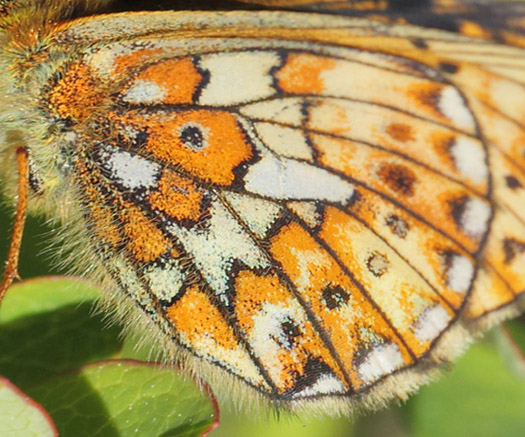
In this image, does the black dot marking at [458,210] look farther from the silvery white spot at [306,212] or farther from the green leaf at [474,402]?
the green leaf at [474,402]

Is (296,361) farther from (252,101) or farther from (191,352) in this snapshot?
(252,101)

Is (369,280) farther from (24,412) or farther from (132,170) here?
(24,412)

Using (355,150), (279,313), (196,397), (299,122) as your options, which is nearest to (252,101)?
(299,122)

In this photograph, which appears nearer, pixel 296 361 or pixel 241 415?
pixel 296 361

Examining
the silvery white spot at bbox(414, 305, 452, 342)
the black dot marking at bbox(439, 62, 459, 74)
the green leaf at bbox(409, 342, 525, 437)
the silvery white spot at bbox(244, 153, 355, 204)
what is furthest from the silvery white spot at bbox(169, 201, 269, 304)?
the green leaf at bbox(409, 342, 525, 437)

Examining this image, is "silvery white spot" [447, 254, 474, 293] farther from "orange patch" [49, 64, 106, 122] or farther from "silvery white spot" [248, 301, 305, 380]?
"orange patch" [49, 64, 106, 122]

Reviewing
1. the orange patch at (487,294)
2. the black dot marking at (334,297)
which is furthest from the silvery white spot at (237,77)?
the orange patch at (487,294)
